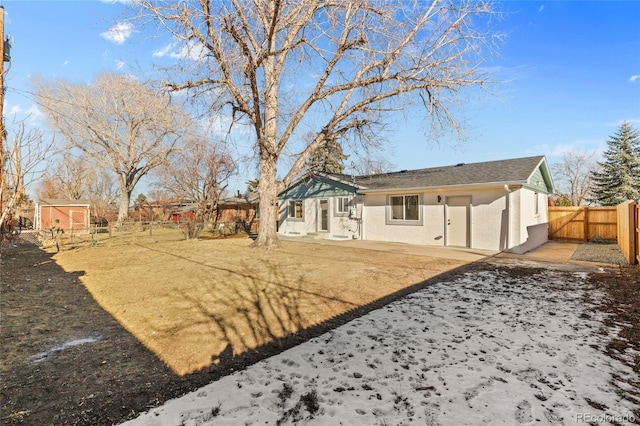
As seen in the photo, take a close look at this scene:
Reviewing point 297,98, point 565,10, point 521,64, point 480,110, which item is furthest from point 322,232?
point 565,10

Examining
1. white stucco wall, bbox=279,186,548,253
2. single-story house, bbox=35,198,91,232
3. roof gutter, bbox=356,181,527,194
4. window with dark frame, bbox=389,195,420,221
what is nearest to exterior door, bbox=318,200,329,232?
white stucco wall, bbox=279,186,548,253

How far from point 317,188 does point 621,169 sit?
23.3 metres

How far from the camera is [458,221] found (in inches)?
463

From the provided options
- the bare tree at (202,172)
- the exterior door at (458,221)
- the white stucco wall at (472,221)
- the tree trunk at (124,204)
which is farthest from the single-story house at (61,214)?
the exterior door at (458,221)

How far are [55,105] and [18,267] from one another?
20706 mm

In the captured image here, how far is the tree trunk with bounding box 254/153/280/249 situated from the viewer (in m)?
11.3

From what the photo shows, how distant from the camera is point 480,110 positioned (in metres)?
10.1

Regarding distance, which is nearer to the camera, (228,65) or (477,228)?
(228,65)

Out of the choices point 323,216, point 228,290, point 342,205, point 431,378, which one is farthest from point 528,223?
point 228,290

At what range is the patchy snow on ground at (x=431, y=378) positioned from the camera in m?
2.23

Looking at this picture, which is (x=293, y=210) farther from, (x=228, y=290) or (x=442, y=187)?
(x=228, y=290)

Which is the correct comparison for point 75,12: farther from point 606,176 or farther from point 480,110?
point 606,176

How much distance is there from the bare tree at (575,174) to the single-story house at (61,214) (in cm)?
4906

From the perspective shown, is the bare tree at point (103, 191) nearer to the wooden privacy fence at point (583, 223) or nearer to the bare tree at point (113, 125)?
the bare tree at point (113, 125)
